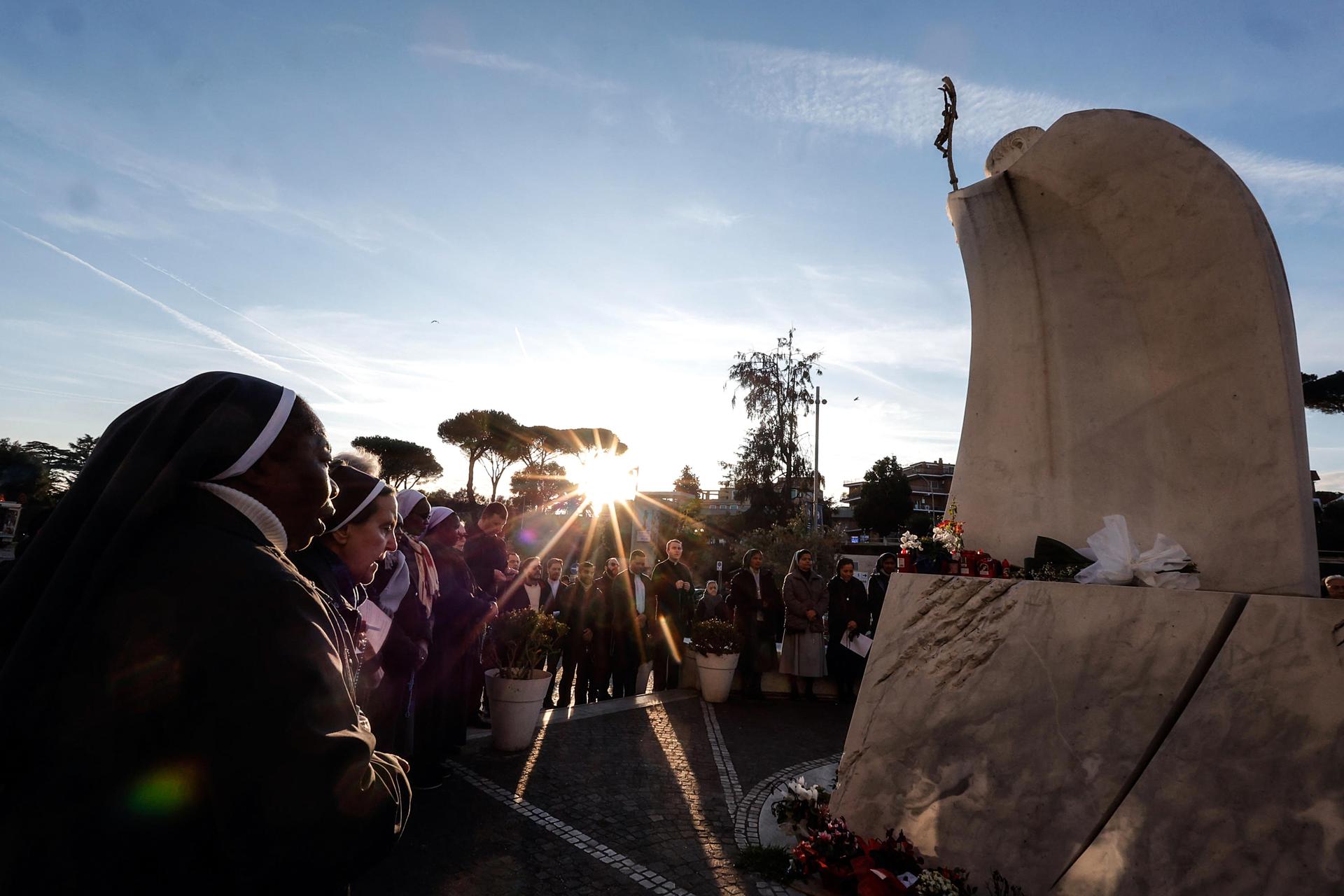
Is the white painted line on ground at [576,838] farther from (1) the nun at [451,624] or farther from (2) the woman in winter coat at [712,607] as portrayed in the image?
(2) the woman in winter coat at [712,607]

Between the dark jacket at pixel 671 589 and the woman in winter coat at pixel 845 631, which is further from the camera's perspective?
the dark jacket at pixel 671 589

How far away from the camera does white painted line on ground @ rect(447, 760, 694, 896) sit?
3719 mm

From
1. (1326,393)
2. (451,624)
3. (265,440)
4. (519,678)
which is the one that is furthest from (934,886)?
(1326,393)

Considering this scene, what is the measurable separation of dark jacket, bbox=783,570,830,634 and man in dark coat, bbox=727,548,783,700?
0.22m

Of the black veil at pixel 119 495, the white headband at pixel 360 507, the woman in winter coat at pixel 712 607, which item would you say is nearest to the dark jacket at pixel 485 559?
the woman in winter coat at pixel 712 607

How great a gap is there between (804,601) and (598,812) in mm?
4806

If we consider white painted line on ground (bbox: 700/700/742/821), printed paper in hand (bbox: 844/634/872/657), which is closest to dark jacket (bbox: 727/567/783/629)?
printed paper in hand (bbox: 844/634/872/657)

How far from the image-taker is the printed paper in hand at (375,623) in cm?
387

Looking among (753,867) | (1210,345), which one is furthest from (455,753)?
(1210,345)

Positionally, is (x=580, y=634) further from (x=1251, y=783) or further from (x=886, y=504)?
(x=886, y=504)

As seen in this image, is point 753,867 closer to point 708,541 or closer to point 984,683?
point 984,683

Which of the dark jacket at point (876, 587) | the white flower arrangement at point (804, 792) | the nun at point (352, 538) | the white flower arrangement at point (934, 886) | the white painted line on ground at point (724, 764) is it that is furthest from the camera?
the dark jacket at point (876, 587)

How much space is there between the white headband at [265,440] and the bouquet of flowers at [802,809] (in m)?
3.79

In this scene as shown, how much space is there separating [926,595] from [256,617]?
3.62 metres
